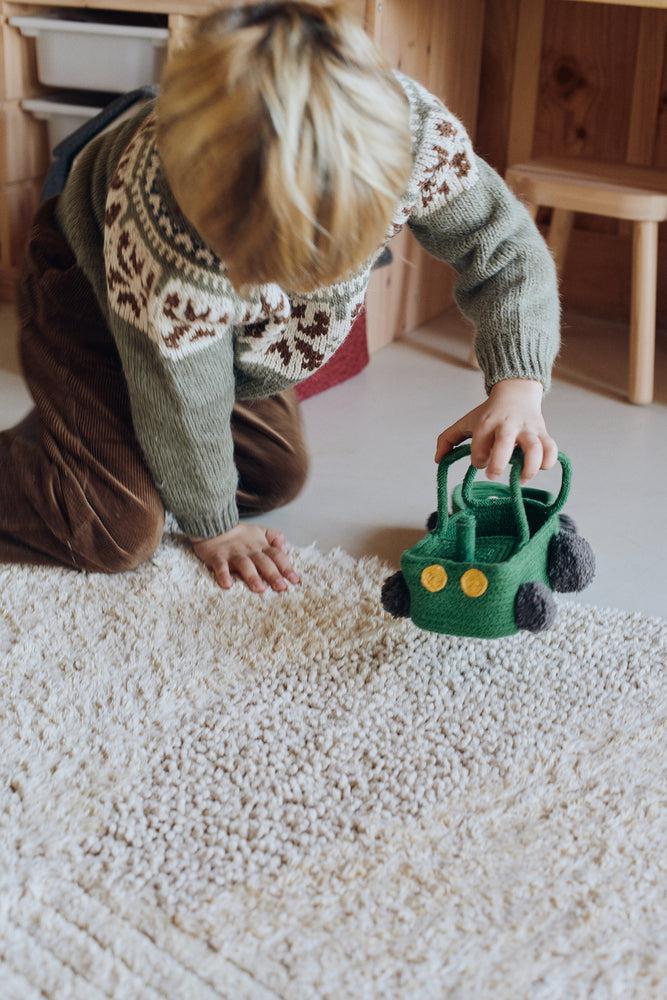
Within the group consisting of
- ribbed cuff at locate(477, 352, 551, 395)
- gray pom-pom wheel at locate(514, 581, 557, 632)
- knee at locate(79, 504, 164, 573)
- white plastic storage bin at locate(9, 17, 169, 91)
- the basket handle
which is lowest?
knee at locate(79, 504, 164, 573)

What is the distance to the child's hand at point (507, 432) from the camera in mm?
839

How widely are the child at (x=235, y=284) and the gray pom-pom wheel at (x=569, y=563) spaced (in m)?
0.09

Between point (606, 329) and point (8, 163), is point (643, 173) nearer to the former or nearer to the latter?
point (606, 329)

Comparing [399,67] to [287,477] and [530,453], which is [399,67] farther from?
[530,453]

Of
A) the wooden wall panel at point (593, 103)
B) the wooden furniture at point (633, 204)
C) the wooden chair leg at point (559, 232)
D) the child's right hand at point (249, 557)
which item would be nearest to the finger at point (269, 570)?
the child's right hand at point (249, 557)

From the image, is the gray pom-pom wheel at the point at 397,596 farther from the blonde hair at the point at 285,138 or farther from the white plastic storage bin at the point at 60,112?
the white plastic storage bin at the point at 60,112

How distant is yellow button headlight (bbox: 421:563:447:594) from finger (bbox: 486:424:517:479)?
8 cm

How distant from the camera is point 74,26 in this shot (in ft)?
5.22

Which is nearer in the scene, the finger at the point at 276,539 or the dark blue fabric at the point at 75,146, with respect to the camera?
the finger at the point at 276,539

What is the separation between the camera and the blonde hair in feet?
2.10

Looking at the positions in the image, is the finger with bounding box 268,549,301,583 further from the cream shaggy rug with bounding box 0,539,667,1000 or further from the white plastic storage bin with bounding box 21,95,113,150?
the white plastic storage bin with bounding box 21,95,113,150

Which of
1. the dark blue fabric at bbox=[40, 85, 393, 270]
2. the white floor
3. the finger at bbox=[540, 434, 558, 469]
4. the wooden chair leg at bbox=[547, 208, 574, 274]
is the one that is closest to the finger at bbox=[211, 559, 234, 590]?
the white floor

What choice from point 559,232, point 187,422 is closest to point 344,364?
point 559,232

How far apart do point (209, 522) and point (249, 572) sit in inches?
Result: 2.5
